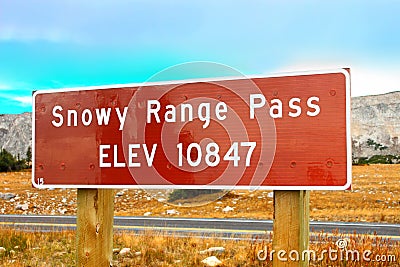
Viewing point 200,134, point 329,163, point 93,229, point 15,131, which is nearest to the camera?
point 329,163

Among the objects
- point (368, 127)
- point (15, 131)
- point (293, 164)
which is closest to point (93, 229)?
point (293, 164)

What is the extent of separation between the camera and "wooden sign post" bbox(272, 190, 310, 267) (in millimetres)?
3057

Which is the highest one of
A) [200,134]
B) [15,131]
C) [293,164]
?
[15,131]

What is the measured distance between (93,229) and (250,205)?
14525mm

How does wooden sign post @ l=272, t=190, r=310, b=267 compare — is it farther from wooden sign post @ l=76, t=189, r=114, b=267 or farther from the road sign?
wooden sign post @ l=76, t=189, r=114, b=267

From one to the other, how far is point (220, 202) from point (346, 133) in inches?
633

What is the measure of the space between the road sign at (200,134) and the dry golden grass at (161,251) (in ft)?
8.34

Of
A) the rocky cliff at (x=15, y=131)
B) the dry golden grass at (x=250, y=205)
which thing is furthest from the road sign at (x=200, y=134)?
the rocky cliff at (x=15, y=131)

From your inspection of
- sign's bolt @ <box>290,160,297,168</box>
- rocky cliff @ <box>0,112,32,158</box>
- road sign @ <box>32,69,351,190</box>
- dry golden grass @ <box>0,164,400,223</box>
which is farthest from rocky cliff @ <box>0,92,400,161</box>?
sign's bolt @ <box>290,160,297,168</box>

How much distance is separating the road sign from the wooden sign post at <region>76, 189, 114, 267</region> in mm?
152

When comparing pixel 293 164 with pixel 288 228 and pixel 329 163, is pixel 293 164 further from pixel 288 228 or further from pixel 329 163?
pixel 288 228

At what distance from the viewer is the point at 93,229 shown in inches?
142

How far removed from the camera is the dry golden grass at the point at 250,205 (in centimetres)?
1586

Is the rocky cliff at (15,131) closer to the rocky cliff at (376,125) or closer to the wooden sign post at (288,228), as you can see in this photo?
the rocky cliff at (376,125)
